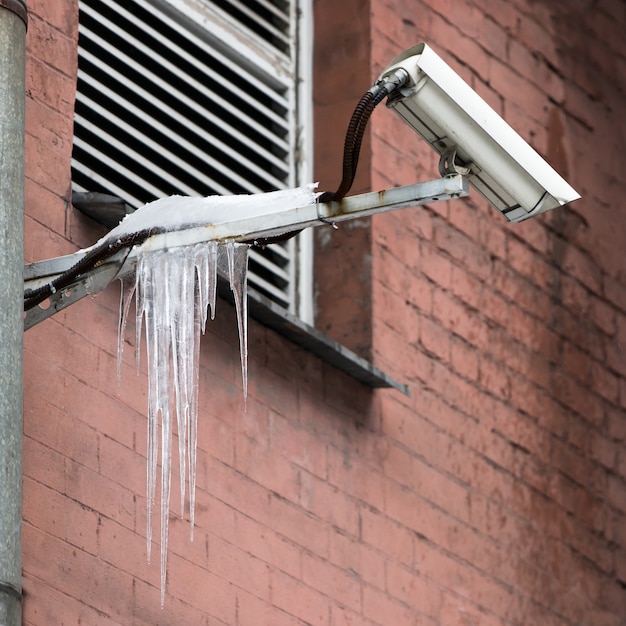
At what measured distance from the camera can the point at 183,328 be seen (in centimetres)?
462

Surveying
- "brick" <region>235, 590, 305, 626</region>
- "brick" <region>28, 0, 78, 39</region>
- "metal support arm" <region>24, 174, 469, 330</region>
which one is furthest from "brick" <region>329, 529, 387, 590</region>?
"brick" <region>28, 0, 78, 39</region>

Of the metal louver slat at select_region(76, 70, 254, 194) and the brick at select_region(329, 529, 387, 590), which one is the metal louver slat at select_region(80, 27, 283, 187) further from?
the brick at select_region(329, 529, 387, 590)

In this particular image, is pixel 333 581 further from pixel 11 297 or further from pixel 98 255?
pixel 11 297

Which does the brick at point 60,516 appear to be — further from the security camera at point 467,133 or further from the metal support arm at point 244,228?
the security camera at point 467,133

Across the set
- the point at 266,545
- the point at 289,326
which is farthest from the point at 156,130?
the point at 266,545

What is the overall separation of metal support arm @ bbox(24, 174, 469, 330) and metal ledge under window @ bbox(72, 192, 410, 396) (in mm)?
640

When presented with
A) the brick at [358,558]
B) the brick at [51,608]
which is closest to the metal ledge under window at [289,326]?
the brick at [358,558]

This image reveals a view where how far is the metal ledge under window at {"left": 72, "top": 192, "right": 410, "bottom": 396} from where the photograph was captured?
5.22 m

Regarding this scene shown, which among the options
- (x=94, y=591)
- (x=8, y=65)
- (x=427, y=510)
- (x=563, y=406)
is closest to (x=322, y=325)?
(x=427, y=510)

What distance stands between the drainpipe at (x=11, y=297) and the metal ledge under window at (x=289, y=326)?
3.23ft

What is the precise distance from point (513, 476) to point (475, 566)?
43cm

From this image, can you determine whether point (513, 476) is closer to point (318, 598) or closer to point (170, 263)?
point (318, 598)

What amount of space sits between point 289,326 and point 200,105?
85 centimetres

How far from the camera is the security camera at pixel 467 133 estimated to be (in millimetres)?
4309
